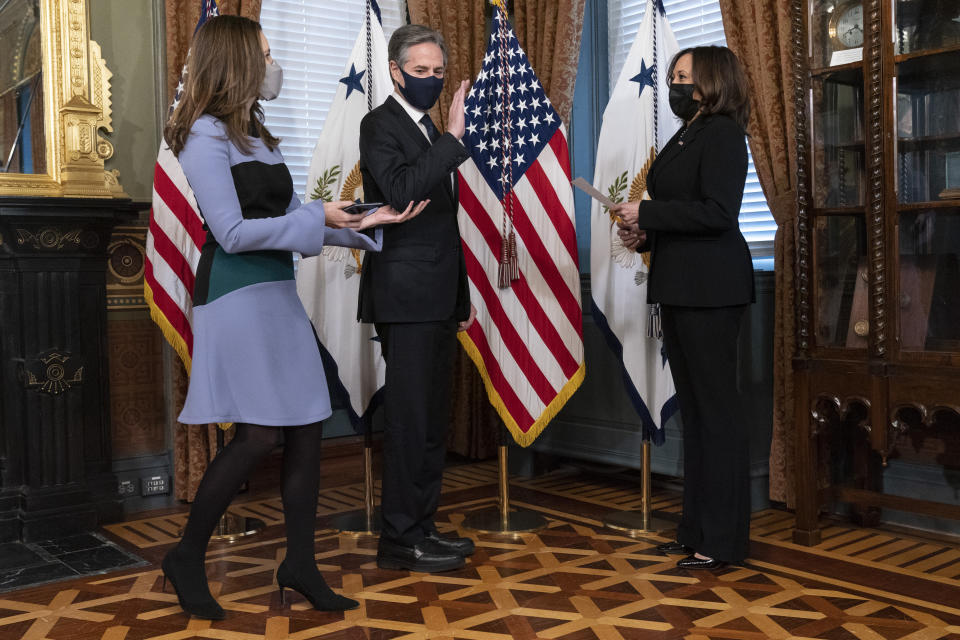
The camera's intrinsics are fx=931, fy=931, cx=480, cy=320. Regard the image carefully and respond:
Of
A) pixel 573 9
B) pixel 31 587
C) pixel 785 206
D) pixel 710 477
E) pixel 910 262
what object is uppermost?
pixel 573 9

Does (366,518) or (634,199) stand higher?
(634,199)

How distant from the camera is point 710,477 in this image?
2.81 m

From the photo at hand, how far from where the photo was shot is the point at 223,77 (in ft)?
7.47

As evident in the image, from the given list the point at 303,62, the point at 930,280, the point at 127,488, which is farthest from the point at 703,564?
the point at 303,62

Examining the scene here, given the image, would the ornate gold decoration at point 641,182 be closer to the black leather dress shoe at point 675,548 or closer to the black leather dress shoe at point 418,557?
the black leather dress shoe at point 675,548

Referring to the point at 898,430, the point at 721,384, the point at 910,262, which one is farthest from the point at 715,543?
the point at 910,262

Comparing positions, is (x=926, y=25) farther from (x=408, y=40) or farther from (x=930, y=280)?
(x=408, y=40)

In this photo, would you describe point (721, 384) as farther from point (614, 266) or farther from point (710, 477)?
point (614, 266)

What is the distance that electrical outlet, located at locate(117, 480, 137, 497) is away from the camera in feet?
12.2

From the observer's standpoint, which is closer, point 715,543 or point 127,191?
point 715,543

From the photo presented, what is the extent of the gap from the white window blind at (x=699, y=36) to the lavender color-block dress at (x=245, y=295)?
2.24 meters

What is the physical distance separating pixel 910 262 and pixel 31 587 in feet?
9.37

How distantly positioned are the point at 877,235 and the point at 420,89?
1.50m

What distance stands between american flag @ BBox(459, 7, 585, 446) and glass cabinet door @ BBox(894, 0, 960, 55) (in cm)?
116
